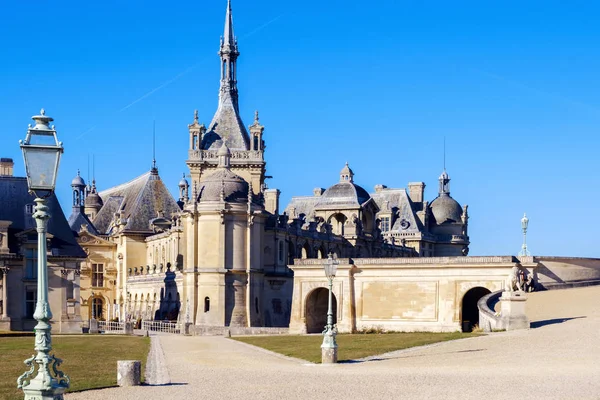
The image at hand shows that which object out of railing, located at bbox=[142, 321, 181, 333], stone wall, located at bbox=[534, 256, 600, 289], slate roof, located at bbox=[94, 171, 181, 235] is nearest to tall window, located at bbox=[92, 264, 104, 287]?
slate roof, located at bbox=[94, 171, 181, 235]

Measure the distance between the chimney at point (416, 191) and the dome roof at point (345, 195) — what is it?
913 inches

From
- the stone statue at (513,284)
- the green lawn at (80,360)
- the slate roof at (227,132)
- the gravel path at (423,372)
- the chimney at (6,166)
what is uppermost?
the slate roof at (227,132)

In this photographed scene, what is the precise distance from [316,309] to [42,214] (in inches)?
1889

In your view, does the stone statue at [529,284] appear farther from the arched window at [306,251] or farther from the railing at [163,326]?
the arched window at [306,251]

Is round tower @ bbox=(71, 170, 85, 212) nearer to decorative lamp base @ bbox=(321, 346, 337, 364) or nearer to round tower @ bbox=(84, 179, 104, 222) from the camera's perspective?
round tower @ bbox=(84, 179, 104, 222)

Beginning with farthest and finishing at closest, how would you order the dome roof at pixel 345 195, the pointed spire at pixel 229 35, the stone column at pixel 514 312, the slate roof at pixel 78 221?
the slate roof at pixel 78 221 → the dome roof at pixel 345 195 → the pointed spire at pixel 229 35 → the stone column at pixel 514 312

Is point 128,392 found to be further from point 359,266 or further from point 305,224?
point 305,224

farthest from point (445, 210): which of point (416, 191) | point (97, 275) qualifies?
point (97, 275)

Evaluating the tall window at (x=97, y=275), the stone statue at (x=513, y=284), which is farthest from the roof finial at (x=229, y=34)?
the stone statue at (x=513, y=284)

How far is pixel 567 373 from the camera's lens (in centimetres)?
2317

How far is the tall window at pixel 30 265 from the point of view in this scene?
57.9 meters

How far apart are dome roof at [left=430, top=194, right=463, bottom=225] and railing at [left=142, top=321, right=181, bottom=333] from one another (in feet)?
175

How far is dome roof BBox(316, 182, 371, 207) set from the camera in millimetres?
86875

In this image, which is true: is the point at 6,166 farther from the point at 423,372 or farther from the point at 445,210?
the point at 445,210
